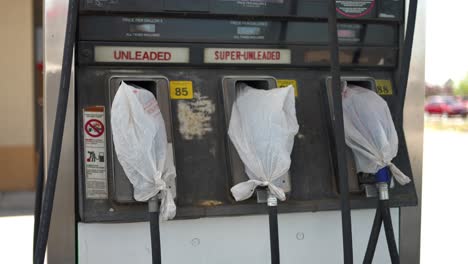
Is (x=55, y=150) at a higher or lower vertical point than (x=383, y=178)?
higher

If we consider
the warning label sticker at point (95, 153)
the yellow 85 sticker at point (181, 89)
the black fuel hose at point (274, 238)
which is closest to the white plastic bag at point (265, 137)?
the black fuel hose at point (274, 238)

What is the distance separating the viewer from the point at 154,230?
8.20 feet

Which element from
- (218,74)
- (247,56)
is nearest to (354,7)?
(247,56)

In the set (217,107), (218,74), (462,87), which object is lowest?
(217,107)

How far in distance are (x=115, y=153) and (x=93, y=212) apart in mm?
242

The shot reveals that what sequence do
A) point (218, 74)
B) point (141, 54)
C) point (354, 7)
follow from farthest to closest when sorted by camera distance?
point (354, 7) → point (218, 74) → point (141, 54)

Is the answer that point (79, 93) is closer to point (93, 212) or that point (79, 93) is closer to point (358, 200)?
point (93, 212)

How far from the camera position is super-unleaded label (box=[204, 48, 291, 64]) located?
293 centimetres

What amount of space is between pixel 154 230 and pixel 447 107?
156ft

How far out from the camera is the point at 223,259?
2943mm

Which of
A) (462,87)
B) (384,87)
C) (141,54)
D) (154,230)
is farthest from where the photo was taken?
(462,87)

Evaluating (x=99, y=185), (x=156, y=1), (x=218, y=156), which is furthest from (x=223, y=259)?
(x=156, y=1)

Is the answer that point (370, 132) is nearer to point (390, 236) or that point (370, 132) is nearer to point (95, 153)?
point (390, 236)

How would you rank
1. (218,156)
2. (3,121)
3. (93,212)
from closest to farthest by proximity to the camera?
(93,212) < (218,156) < (3,121)
